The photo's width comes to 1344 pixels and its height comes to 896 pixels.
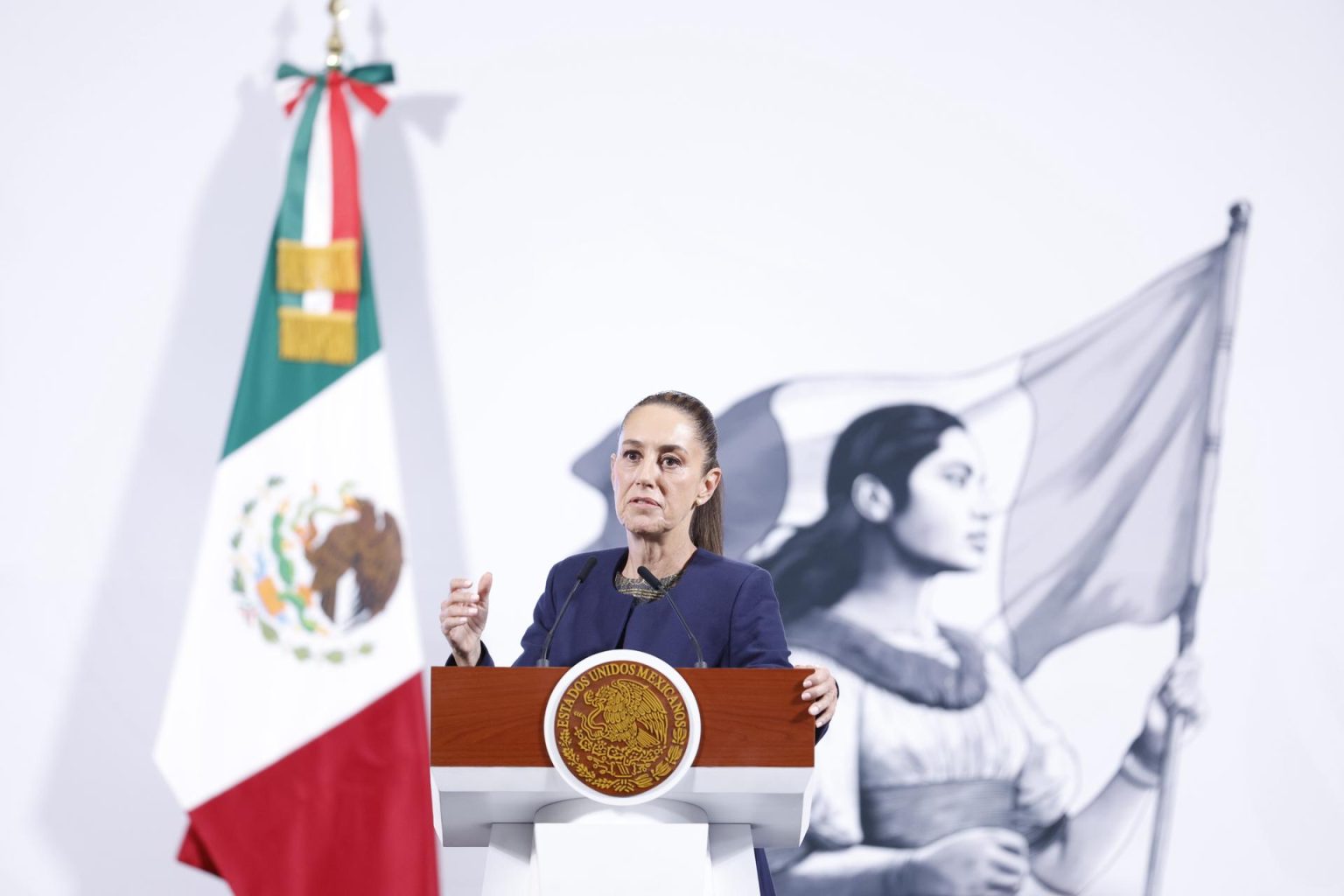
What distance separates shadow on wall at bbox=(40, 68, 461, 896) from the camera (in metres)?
3.73

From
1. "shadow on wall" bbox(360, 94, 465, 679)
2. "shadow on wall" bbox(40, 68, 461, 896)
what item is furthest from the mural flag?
"shadow on wall" bbox(40, 68, 461, 896)

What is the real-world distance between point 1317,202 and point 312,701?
11.6 ft

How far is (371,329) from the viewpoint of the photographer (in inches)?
151

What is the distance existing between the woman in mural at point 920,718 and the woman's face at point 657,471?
6.16 ft

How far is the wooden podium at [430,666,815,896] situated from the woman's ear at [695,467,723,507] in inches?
21.5

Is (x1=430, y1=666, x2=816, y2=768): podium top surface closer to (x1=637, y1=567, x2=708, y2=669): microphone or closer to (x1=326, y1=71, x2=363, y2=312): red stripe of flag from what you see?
(x1=637, y1=567, x2=708, y2=669): microphone

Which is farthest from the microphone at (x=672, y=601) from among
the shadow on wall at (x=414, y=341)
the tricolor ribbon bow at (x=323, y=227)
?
the tricolor ribbon bow at (x=323, y=227)

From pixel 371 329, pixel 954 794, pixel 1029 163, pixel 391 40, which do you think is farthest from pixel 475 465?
pixel 1029 163

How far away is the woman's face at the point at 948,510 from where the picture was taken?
4023 millimetres

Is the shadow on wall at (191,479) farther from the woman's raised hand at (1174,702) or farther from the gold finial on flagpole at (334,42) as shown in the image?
the woman's raised hand at (1174,702)

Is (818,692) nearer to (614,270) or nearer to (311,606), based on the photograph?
(311,606)

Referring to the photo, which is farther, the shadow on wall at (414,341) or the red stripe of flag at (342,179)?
the shadow on wall at (414,341)

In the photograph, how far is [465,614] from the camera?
191cm

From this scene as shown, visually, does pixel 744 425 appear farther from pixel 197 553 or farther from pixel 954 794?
pixel 197 553
